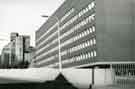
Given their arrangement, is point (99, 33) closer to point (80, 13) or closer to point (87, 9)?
point (87, 9)

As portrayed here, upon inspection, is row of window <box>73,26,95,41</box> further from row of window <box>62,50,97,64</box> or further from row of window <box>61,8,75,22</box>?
row of window <box>61,8,75,22</box>

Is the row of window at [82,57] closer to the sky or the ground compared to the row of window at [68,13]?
closer to the ground

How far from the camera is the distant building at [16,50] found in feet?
400

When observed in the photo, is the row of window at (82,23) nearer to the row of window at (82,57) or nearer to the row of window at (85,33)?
the row of window at (85,33)

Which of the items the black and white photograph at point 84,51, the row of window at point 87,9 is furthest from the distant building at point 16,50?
the row of window at point 87,9

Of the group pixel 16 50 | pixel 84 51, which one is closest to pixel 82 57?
pixel 84 51

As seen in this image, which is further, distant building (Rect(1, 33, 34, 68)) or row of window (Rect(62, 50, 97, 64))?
distant building (Rect(1, 33, 34, 68))

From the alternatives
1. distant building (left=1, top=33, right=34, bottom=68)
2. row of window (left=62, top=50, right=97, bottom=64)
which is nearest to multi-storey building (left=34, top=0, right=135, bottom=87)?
row of window (left=62, top=50, right=97, bottom=64)

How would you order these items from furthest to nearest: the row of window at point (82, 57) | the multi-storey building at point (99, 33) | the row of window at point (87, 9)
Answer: the row of window at point (87, 9), the row of window at point (82, 57), the multi-storey building at point (99, 33)

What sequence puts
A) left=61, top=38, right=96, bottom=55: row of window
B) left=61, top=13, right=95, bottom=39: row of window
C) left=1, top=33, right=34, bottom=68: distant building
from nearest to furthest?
left=61, top=38, right=96, bottom=55: row of window, left=61, top=13, right=95, bottom=39: row of window, left=1, top=33, right=34, bottom=68: distant building

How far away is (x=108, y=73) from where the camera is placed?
31.2 meters

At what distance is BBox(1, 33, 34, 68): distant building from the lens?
122069 mm

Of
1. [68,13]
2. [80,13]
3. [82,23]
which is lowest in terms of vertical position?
[82,23]

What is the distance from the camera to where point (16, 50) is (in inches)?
5768
